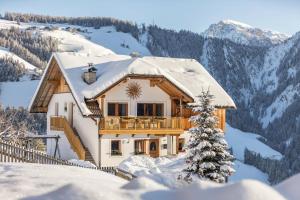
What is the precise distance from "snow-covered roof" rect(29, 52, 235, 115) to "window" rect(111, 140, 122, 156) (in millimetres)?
2994

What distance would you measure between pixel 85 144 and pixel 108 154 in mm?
2050

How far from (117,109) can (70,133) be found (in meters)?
3.70

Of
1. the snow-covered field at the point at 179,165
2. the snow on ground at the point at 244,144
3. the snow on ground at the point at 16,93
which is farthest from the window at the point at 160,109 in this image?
the snow on ground at the point at 244,144

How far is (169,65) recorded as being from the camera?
42875mm

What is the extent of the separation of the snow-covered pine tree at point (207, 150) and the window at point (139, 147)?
12.4m

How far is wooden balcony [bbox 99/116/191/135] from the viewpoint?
33.8m

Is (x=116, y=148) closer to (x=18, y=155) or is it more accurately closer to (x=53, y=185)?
(x=18, y=155)

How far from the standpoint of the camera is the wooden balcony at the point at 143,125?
33.8 meters

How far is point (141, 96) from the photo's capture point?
36.3 metres

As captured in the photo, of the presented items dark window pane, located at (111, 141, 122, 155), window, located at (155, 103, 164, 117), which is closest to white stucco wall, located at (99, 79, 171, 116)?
window, located at (155, 103, 164, 117)

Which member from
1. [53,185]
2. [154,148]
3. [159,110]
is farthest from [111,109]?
[53,185]

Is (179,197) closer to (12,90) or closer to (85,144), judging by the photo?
(85,144)

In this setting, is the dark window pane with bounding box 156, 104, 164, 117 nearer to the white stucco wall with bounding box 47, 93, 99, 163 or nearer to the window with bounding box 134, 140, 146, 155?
the window with bounding box 134, 140, 146, 155

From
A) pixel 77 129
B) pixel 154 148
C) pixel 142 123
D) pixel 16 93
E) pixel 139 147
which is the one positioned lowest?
pixel 154 148
